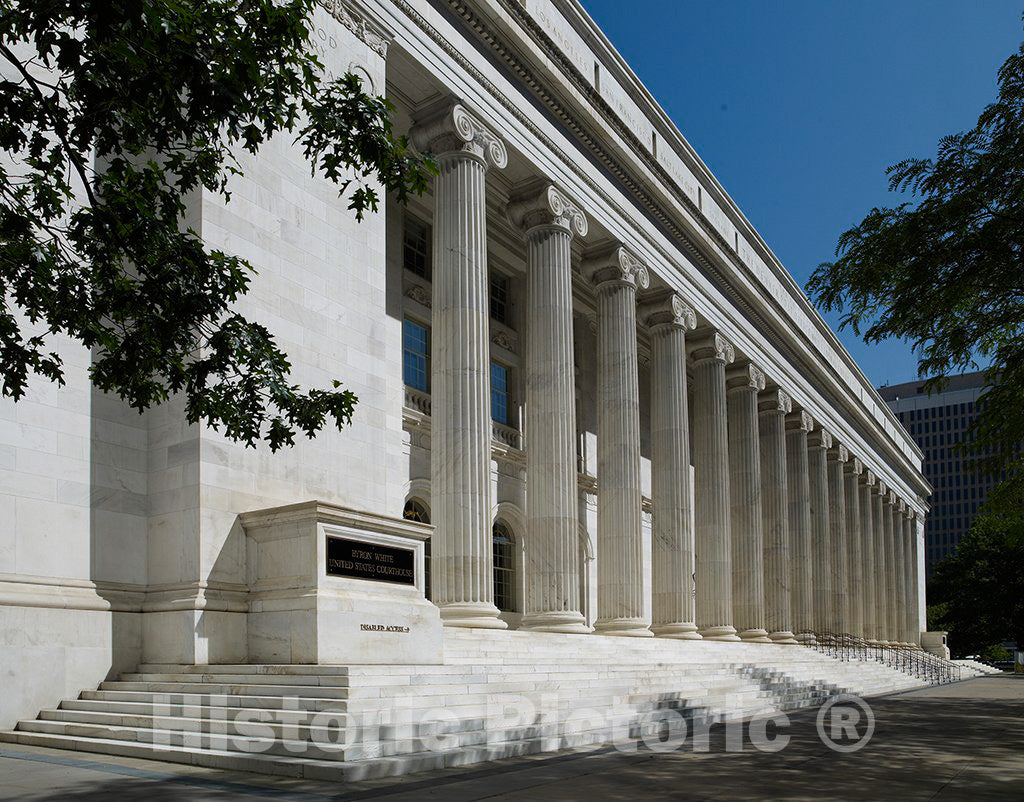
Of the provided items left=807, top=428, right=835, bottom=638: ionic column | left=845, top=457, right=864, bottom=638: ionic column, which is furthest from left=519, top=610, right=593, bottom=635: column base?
left=845, top=457, right=864, bottom=638: ionic column

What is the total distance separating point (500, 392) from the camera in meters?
35.4

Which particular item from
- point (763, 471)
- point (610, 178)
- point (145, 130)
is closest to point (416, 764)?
point (145, 130)

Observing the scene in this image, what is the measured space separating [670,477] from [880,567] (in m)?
35.7

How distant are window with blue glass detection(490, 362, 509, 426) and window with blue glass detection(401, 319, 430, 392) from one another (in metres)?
3.78

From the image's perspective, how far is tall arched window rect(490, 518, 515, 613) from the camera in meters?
33.8

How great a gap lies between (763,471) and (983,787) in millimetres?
34266

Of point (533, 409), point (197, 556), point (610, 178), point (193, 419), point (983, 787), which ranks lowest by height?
point (983, 787)

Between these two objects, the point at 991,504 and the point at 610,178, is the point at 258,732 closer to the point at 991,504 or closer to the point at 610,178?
the point at 991,504

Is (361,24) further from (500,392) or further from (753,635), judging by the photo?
(753,635)

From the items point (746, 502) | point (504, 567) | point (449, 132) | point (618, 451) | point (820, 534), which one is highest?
point (449, 132)

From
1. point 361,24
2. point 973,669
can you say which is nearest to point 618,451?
point 361,24

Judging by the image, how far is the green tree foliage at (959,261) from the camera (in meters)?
15.6

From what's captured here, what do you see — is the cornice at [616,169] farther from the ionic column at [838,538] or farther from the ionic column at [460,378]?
the ionic column at [838,538]

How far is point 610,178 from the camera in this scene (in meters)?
31.7
